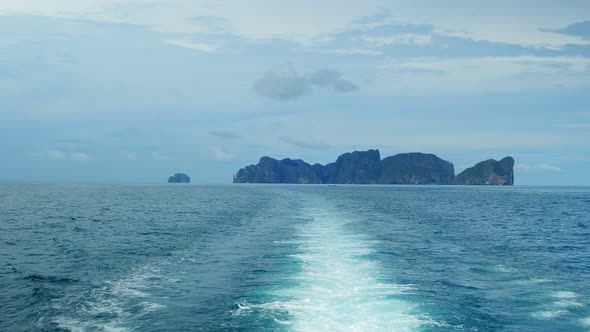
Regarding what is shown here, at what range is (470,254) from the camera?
111 ft

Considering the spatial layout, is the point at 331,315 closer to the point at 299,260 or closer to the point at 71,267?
the point at 299,260

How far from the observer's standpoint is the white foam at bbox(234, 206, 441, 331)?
56.9 ft

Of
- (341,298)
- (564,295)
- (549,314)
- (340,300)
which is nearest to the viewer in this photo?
(549,314)

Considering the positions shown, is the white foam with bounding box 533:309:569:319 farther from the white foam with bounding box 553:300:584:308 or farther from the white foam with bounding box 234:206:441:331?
the white foam with bounding box 234:206:441:331

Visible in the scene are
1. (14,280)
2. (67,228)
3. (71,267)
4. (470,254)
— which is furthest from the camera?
(67,228)

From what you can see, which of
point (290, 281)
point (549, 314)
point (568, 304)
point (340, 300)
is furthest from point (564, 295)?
point (290, 281)

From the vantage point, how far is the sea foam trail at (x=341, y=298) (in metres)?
17.3

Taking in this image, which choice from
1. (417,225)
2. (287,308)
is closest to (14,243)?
(287,308)

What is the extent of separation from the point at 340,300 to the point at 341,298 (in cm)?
37

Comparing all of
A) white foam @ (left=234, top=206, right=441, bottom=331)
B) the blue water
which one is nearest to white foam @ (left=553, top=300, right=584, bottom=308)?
the blue water

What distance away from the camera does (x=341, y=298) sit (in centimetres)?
2061

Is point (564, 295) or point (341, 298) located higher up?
point (564, 295)

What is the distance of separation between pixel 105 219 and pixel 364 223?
32334 mm

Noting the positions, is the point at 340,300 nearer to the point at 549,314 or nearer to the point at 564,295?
the point at 549,314
